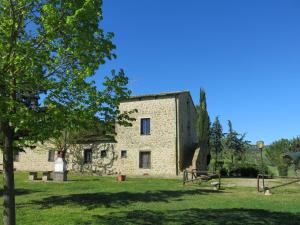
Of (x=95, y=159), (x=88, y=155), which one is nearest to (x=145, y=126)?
(x=95, y=159)

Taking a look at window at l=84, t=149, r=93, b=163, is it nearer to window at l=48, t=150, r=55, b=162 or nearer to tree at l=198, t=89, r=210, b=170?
window at l=48, t=150, r=55, b=162

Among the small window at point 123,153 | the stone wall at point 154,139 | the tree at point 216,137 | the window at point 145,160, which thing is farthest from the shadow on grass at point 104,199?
the tree at point 216,137

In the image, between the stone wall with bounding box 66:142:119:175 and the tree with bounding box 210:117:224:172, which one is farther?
the tree with bounding box 210:117:224:172

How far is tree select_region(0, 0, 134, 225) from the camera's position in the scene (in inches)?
294

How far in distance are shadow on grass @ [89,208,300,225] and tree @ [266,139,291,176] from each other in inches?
1009

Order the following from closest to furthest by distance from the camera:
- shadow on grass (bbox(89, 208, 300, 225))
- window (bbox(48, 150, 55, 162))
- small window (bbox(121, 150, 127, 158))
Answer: shadow on grass (bbox(89, 208, 300, 225))
small window (bbox(121, 150, 127, 158))
window (bbox(48, 150, 55, 162))

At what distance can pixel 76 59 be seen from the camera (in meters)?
8.62

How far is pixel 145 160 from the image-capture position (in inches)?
1389

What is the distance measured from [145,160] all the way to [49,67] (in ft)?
90.1

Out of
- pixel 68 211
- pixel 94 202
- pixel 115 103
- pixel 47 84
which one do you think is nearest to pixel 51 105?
pixel 47 84

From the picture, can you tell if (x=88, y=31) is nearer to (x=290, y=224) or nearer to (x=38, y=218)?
(x=38, y=218)

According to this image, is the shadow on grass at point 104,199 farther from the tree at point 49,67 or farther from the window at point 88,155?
the window at point 88,155

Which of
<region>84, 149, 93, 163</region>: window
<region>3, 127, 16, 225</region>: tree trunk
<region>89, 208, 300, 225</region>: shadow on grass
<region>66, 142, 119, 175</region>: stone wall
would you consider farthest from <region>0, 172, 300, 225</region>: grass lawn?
<region>84, 149, 93, 163</region>: window

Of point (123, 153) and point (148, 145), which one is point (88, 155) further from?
point (148, 145)
